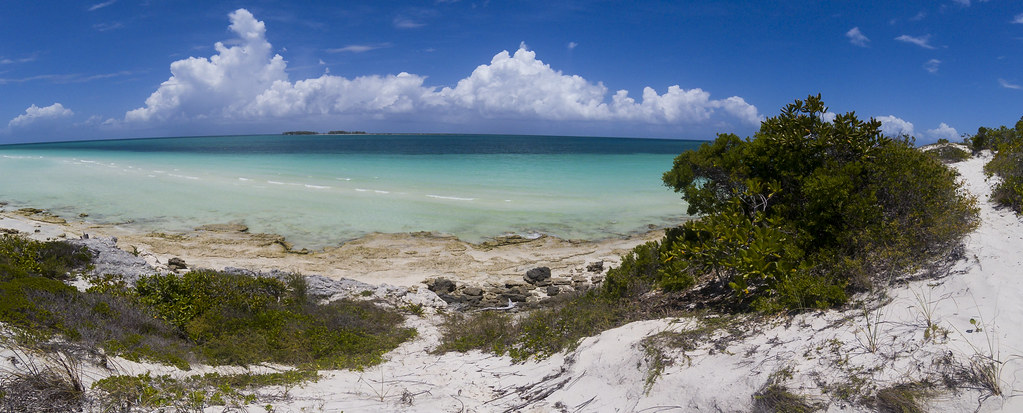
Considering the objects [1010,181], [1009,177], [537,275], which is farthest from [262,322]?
[1009,177]

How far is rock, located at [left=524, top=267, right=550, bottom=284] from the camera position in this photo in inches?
485

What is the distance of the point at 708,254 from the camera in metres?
6.62

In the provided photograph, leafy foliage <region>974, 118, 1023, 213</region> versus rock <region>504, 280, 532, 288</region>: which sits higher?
leafy foliage <region>974, 118, 1023, 213</region>

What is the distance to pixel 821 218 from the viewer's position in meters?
6.72

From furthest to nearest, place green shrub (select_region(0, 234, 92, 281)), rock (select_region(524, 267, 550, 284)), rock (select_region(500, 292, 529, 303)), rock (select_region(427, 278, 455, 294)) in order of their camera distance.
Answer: rock (select_region(524, 267, 550, 284)) → rock (select_region(427, 278, 455, 294)) → rock (select_region(500, 292, 529, 303)) → green shrub (select_region(0, 234, 92, 281))

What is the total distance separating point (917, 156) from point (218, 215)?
23620mm

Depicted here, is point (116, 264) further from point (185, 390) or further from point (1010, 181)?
point (1010, 181)

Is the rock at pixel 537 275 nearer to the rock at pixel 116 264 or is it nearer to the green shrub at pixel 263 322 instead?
the green shrub at pixel 263 322

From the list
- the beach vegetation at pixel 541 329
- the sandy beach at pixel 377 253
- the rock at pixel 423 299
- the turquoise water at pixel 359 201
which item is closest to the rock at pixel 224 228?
the sandy beach at pixel 377 253

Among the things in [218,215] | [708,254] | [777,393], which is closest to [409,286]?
[708,254]

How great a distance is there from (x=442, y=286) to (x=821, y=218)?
7.88m

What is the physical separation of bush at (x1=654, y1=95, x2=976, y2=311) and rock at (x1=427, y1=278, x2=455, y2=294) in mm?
5253

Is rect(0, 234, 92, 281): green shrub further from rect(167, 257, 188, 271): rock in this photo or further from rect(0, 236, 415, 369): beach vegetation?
rect(167, 257, 188, 271): rock

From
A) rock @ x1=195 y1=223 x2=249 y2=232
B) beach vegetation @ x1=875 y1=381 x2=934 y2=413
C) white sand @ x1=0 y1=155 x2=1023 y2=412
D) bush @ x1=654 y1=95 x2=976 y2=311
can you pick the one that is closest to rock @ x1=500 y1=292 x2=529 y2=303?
bush @ x1=654 y1=95 x2=976 y2=311
